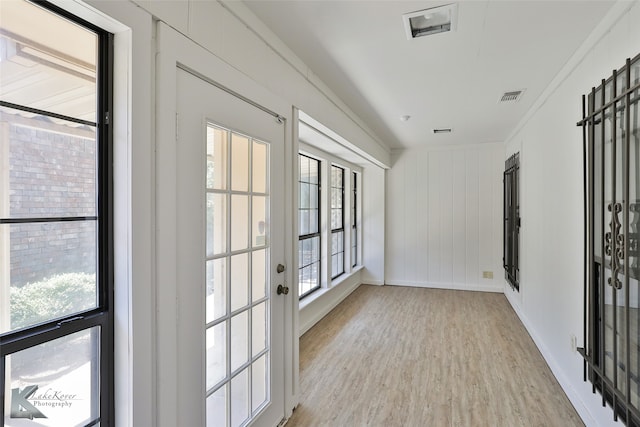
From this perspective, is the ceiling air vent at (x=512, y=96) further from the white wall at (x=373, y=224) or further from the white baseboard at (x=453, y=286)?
the white baseboard at (x=453, y=286)

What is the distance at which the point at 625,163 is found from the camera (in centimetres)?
152

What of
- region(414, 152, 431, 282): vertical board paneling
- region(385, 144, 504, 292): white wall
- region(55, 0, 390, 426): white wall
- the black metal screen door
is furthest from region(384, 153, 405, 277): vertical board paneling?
region(55, 0, 390, 426): white wall

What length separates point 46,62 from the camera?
971 mm

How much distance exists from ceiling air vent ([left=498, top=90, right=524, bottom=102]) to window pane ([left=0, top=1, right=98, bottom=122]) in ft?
10.7

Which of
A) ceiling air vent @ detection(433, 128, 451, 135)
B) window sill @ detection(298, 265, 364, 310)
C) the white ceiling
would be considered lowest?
window sill @ detection(298, 265, 364, 310)

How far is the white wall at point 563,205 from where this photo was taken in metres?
1.86

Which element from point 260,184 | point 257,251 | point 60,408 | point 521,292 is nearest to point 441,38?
point 260,184

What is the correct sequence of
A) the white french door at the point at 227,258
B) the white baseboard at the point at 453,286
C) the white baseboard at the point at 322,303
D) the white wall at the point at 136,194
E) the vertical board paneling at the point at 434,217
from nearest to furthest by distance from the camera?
the white wall at the point at 136,194
the white french door at the point at 227,258
the white baseboard at the point at 322,303
the white baseboard at the point at 453,286
the vertical board paneling at the point at 434,217

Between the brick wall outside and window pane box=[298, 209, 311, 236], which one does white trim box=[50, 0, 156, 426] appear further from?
window pane box=[298, 209, 311, 236]

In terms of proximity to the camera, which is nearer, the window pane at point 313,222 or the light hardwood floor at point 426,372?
the light hardwood floor at point 426,372

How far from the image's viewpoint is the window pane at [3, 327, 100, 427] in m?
0.91

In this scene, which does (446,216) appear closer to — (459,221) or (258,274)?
(459,221)

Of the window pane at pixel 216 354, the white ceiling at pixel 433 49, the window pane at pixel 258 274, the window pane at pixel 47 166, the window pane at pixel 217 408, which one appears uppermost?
the white ceiling at pixel 433 49

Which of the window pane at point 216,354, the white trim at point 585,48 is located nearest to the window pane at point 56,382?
the window pane at point 216,354
